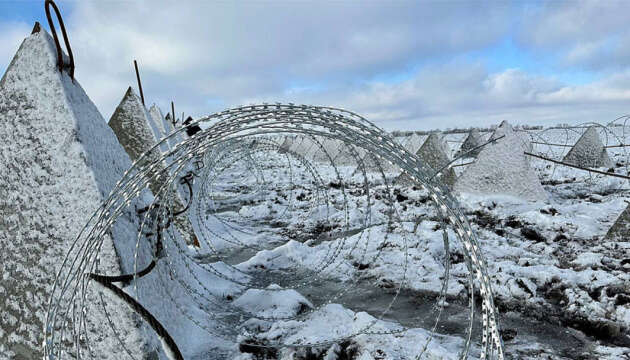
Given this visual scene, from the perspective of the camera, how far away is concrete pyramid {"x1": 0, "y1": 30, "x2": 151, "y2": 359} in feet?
7.18

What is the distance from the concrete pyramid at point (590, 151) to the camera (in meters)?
11.7

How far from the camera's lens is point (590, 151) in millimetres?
11727

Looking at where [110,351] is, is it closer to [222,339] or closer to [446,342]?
[222,339]

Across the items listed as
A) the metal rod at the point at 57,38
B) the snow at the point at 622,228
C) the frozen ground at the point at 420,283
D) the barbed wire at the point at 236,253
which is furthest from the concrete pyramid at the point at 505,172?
the metal rod at the point at 57,38

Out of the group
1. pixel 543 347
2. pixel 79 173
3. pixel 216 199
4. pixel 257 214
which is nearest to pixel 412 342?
pixel 543 347

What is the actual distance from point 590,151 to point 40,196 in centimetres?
1364

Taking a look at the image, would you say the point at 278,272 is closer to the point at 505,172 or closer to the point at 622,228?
the point at 622,228

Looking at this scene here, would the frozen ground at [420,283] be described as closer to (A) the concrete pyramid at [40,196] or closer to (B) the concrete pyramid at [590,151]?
(A) the concrete pyramid at [40,196]

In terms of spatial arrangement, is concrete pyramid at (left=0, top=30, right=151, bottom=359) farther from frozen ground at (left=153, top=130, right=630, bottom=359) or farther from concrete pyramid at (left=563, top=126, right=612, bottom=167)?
concrete pyramid at (left=563, top=126, right=612, bottom=167)

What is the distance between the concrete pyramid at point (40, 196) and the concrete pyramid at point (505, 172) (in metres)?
7.56

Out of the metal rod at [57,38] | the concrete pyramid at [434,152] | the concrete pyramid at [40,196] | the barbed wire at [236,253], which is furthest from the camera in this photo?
the concrete pyramid at [434,152]

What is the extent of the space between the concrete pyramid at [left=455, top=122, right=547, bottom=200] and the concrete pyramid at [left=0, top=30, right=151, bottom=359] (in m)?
7.56

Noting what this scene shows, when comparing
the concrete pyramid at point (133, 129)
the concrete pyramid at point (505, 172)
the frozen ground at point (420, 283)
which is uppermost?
the concrete pyramid at point (133, 129)

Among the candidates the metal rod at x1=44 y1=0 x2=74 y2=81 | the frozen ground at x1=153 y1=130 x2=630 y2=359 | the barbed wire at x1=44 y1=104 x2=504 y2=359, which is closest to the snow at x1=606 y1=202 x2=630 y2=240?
the frozen ground at x1=153 y1=130 x2=630 y2=359
